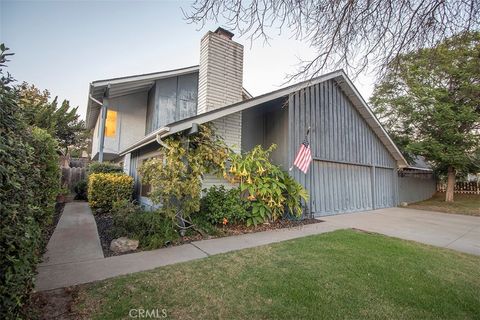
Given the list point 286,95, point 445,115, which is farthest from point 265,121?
point 445,115

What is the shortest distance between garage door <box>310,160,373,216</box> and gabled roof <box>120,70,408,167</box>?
1.99 metres

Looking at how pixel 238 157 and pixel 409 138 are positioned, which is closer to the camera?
pixel 238 157

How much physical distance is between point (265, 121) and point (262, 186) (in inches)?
126

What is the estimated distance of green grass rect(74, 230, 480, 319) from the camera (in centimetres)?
271

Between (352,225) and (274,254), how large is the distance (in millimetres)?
3917

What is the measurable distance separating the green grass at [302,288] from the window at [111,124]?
9.35 metres

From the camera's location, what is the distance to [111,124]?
1130cm

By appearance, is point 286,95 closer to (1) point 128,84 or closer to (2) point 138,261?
(2) point 138,261

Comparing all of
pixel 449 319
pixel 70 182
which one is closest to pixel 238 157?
pixel 449 319

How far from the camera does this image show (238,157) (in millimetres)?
6875

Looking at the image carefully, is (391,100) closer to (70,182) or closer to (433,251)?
(433,251)

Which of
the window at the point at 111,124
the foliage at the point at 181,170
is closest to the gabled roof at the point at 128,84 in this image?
the window at the point at 111,124

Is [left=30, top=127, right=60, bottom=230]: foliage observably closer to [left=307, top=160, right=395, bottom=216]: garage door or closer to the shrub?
the shrub

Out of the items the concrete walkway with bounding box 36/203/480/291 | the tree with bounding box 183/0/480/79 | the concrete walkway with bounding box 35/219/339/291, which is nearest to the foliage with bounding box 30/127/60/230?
the concrete walkway with bounding box 36/203/480/291
